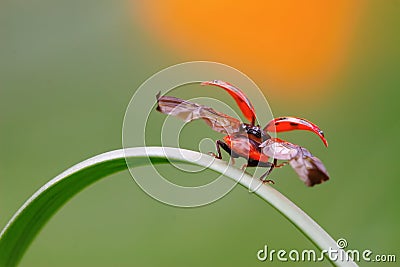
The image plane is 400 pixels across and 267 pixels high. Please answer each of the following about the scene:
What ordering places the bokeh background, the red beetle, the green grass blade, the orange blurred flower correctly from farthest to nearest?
the orange blurred flower < the bokeh background < the red beetle < the green grass blade

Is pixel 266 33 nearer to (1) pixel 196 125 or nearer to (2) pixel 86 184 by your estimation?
(1) pixel 196 125

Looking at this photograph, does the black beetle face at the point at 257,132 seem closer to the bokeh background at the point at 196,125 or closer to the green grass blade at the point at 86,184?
the green grass blade at the point at 86,184

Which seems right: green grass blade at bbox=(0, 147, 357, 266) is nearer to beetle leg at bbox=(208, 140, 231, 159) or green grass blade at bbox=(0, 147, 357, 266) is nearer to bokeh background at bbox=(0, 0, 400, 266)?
beetle leg at bbox=(208, 140, 231, 159)

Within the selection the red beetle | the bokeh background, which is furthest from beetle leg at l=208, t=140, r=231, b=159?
the bokeh background

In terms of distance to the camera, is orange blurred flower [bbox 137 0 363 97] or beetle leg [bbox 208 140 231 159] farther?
orange blurred flower [bbox 137 0 363 97]

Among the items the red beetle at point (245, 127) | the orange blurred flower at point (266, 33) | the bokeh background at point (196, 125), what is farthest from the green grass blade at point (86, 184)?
the orange blurred flower at point (266, 33)

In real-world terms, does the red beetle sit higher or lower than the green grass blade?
higher

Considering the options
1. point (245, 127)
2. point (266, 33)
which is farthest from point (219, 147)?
point (266, 33)
